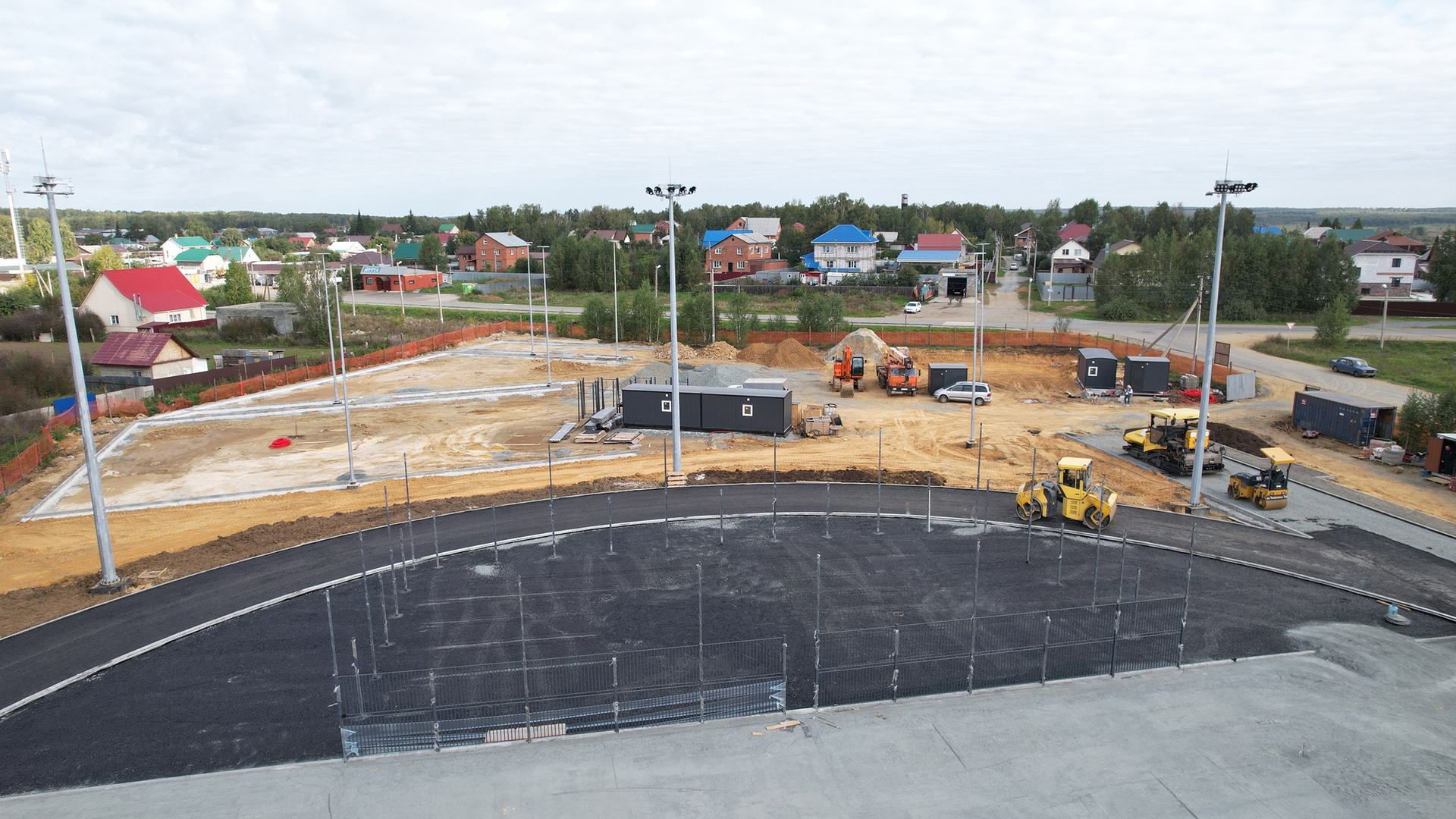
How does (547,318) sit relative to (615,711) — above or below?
above

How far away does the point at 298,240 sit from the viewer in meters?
195

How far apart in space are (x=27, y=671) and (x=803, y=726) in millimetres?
16130

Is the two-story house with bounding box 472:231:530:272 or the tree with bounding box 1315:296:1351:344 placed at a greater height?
the two-story house with bounding box 472:231:530:272

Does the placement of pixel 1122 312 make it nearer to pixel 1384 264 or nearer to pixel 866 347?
pixel 866 347

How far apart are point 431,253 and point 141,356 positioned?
8790cm

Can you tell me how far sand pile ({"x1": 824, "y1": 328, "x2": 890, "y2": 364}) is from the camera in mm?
55656

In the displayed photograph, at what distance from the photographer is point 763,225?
145750mm

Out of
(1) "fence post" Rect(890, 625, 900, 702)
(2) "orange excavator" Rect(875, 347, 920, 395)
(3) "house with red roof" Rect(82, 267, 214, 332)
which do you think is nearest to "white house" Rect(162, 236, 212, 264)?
(3) "house with red roof" Rect(82, 267, 214, 332)

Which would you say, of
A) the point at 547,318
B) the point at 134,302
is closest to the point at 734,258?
the point at 547,318

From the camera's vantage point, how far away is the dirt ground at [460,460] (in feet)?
81.9

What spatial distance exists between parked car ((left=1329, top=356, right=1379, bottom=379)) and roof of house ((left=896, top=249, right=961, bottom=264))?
59883 mm

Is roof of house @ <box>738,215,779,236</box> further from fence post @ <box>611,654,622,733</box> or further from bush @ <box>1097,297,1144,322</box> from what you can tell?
fence post @ <box>611,654,622,733</box>

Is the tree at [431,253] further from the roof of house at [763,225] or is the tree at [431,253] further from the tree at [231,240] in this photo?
the tree at [231,240]

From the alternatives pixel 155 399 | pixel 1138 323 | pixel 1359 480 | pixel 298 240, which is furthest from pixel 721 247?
pixel 298 240
